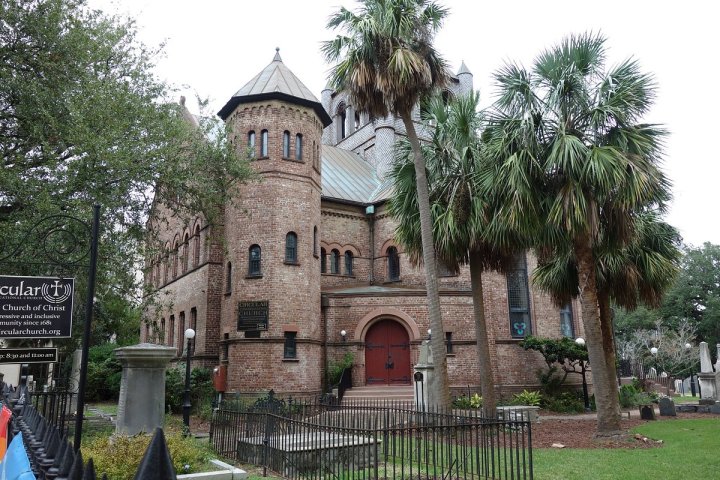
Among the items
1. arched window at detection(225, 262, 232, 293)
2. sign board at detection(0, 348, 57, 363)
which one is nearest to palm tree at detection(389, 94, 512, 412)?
arched window at detection(225, 262, 232, 293)

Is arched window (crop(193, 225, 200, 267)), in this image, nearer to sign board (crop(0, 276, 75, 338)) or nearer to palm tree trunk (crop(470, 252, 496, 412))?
palm tree trunk (crop(470, 252, 496, 412))

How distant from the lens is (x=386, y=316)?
77.9ft

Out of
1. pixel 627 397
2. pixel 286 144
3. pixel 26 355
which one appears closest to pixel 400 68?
pixel 286 144

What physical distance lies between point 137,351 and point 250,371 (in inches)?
499

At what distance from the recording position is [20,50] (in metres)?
13.2

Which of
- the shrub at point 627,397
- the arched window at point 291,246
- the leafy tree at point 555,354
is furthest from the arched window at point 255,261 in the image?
the shrub at point 627,397

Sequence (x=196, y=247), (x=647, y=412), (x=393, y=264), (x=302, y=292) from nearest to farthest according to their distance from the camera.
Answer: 1. (x=647, y=412)
2. (x=302, y=292)
3. (x=196, y=247)
4. (x=393, y=264)

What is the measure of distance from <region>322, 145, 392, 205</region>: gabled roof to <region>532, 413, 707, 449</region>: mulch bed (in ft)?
46.2

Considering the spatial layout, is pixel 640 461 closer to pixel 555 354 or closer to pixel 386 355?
pixel 555 354

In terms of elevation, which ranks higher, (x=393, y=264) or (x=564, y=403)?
(x=393, y=264)

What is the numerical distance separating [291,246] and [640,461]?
15224 mm

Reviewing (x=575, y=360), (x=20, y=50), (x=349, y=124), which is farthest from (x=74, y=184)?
(x=349, y=124)

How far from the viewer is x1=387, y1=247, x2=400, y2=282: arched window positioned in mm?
27328

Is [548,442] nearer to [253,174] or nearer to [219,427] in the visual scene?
[219,427]
